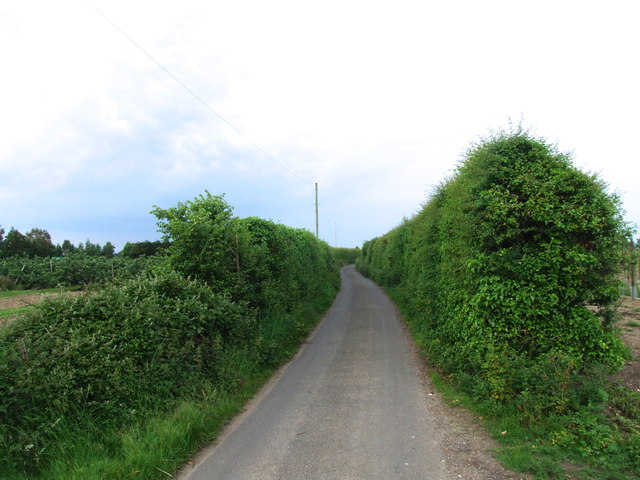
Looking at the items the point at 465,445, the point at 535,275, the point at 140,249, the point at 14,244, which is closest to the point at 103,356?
the point at 465,445

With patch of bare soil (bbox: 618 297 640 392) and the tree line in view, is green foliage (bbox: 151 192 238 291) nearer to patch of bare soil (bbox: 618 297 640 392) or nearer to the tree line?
patch of bare soil (bbox: 618 297 640 392)

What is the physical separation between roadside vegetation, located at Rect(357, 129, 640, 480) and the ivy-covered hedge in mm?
16

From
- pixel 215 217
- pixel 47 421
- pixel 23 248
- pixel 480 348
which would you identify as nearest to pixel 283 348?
pixel 215 217

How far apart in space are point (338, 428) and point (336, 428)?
0.09 ft

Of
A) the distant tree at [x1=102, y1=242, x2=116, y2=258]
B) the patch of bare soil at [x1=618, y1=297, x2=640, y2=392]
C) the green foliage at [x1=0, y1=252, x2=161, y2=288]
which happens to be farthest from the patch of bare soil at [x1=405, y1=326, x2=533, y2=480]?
the distant tree at [x1=102, y1=242, x2=116, y2=258]

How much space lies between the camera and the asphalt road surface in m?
3.96

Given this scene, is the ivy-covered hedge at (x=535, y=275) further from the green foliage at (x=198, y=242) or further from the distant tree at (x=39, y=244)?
the distant tree at (x=39, y=244)

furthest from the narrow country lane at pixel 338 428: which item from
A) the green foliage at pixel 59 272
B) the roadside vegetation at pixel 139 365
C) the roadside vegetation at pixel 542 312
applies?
the green foliage at pixel 59 272

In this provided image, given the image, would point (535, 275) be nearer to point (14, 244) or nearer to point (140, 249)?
point (140, 249)

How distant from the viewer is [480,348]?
5.67 meters

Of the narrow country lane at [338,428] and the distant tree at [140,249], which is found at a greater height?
the distant tree at [140,249]

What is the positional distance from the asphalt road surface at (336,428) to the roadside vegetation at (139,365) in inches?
19.7

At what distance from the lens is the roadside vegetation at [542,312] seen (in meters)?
4.11

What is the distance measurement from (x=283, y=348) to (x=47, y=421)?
5620 millimetres
